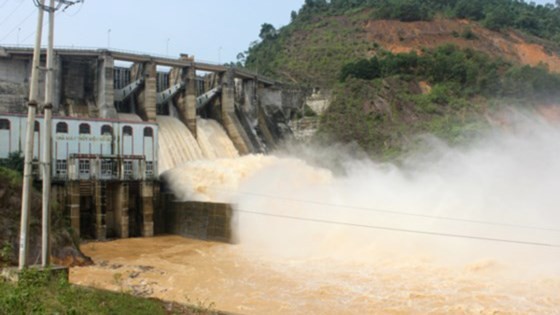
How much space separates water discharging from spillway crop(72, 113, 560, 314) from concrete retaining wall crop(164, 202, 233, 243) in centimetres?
64

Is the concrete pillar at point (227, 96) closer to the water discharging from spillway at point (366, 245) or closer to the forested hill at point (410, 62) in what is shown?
the forested hill at point (410, 62)

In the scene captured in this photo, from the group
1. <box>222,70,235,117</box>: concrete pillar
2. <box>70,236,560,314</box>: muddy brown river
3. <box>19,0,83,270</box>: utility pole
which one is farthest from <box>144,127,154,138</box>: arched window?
<box>19,0,83,270</box>: utility pole

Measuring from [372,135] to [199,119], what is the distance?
1296 centimetres

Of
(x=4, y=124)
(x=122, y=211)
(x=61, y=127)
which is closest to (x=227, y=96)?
(x=122, y=211)

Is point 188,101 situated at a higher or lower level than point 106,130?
higher

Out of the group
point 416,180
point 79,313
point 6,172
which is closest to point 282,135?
point 416,180

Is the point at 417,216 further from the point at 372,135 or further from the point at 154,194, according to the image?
the point at 372,135

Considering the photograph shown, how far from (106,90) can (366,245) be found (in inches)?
743

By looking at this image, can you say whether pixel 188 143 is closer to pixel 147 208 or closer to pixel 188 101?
pixel 188 101

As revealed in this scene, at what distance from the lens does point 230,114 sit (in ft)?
123

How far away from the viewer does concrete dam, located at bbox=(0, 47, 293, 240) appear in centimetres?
2619

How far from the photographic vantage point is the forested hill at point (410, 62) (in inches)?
1624

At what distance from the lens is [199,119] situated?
1454 inches

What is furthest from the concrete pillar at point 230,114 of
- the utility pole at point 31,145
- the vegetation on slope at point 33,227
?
the utility pole at point 31,145
